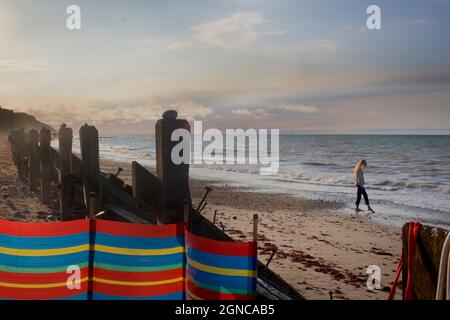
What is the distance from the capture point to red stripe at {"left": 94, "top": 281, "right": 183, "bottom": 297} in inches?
141

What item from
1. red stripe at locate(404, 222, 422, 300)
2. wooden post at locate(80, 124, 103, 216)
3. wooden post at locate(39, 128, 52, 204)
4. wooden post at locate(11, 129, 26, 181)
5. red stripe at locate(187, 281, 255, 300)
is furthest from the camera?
wooden post at locate(11, 129, 26, 181)

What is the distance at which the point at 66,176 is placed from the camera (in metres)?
7.35

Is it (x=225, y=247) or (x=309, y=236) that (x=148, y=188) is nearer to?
(x=225, y=247)

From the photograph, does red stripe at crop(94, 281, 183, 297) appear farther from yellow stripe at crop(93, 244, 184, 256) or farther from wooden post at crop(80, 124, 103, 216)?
wooden post at crop(80, 124, 103, 216)

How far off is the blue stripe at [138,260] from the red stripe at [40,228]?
1.07 ft

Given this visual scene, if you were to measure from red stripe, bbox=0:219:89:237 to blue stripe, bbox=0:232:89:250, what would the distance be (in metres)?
0.04

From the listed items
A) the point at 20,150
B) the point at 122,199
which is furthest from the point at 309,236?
the point at 20,150

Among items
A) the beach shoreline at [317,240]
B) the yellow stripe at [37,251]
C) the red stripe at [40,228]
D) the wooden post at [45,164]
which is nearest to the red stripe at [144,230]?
the red stripe at [40,228]

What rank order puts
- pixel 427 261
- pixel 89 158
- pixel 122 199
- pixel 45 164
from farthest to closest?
pixel 45 164
pixel 89 158
pixel 122 199
pixel 427 261

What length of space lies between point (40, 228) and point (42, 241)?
12 centimetres

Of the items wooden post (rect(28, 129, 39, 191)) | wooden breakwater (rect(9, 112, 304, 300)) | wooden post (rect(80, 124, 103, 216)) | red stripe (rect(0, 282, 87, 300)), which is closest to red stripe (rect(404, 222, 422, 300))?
wooden breakwater (rect(9, 112, 304, 300))
